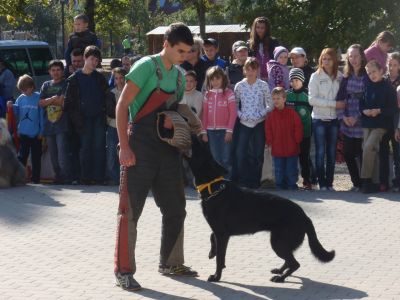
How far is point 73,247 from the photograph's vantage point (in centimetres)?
856

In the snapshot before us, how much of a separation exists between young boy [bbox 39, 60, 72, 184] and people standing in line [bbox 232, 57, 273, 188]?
244cm

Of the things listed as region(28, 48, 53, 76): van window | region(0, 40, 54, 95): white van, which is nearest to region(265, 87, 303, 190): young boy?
region(0, 40, 54, 95): white van

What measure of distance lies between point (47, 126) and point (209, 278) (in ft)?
20.3

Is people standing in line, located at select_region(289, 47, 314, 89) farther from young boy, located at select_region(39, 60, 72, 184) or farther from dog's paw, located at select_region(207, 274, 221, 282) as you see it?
dog's paw, located at select_region(207, 274, 221, 282)

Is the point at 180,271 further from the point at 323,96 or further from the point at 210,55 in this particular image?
the point at 210,55

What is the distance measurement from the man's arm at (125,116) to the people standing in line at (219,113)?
4961 mm

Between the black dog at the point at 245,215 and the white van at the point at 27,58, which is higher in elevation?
the white van at the point at 27,58

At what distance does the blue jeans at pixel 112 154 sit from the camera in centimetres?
1256

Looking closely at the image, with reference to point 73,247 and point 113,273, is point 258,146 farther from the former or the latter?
point 113,273

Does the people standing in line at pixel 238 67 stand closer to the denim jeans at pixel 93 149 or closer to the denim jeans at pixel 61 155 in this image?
the denim jeans at pixel 93 149

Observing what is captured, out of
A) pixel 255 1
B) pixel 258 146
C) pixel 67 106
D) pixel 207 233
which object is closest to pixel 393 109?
pixel 258 146

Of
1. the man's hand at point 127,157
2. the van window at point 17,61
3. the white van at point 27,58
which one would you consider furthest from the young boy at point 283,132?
the van window at point 17,61

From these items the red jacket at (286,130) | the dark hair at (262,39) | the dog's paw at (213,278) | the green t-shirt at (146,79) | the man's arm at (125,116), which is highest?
the dark hair at (262,39)

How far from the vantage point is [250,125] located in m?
11.8
